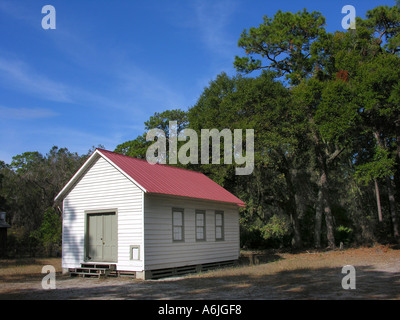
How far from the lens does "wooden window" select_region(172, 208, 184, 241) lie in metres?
16.5

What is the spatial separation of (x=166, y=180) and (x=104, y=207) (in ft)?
10.3

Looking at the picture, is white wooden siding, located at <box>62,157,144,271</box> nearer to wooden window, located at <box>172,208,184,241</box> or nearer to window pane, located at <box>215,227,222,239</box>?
wooden window, located at <box>172,208,184,241</box>

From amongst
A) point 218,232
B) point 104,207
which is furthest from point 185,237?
point 104,207

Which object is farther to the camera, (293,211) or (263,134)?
(293,211)

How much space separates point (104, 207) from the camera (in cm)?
1616

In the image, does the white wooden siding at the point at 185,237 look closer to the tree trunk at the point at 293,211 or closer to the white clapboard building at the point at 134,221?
the white clapboard building at the point at 134,221

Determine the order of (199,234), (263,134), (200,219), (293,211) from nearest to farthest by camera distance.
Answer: (199,234), (200,219), (263,134), (293,211)

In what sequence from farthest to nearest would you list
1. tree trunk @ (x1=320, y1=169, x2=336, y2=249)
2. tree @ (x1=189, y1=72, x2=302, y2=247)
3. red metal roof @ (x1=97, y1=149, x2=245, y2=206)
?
tree trunk @ (x1=320, y1=169, x2=336, y2=249), tree @ (x1=189, y1=72, x2=302, y2=247), red metal roof @ (x1=97, y1=149, x2=245, y2=206)

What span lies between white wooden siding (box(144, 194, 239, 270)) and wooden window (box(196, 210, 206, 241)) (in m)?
0.18

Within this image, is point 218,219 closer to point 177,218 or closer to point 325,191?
point 177,218

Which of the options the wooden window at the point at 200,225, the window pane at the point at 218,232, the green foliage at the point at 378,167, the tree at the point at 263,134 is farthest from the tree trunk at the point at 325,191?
the wooden window at the point at 200,225

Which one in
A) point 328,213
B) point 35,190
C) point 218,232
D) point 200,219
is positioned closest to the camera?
point 200,219

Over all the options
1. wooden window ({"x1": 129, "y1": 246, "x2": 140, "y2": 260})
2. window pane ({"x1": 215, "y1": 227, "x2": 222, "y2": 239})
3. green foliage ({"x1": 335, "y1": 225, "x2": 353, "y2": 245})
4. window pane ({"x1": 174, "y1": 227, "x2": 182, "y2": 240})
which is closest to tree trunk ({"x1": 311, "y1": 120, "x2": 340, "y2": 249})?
green foliage ({"x1": 335, "y1": 225, "x2": 353, "y2": 245})

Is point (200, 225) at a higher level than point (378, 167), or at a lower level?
lower
